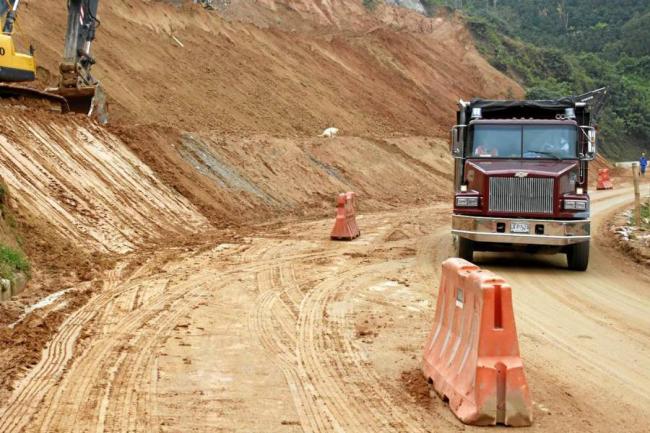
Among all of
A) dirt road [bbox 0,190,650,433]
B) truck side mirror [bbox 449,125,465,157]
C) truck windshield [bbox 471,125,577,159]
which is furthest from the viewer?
truck side mirror [bbox 449,125,465,157]

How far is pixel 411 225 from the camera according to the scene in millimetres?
20328

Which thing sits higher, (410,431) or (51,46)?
(51,46)

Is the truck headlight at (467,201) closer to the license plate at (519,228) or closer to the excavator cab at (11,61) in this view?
the license plate at (519,228)

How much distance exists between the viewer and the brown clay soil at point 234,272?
623 centimetres

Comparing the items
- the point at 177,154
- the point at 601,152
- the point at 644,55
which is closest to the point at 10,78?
the point at 177,154

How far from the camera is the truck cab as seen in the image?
12672 mm

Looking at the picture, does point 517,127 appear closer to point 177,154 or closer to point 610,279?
point 610,279

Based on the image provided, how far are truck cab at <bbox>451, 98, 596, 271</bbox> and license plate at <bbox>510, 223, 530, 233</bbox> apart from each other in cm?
2

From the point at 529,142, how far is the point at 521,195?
1312 millimetres

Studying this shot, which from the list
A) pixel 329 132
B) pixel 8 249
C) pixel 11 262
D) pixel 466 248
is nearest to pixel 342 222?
pixel 466 248

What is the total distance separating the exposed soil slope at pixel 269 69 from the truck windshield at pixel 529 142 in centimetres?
1404

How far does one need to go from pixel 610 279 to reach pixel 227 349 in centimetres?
745

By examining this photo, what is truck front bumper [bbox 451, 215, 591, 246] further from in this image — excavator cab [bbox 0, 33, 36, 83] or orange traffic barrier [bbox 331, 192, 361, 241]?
excavator cab [bbox 0, 33, 36, 83]

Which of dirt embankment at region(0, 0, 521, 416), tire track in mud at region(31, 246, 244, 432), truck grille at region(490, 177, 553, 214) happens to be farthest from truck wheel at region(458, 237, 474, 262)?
dirt embankment at region(0, 0, 521, 416)
